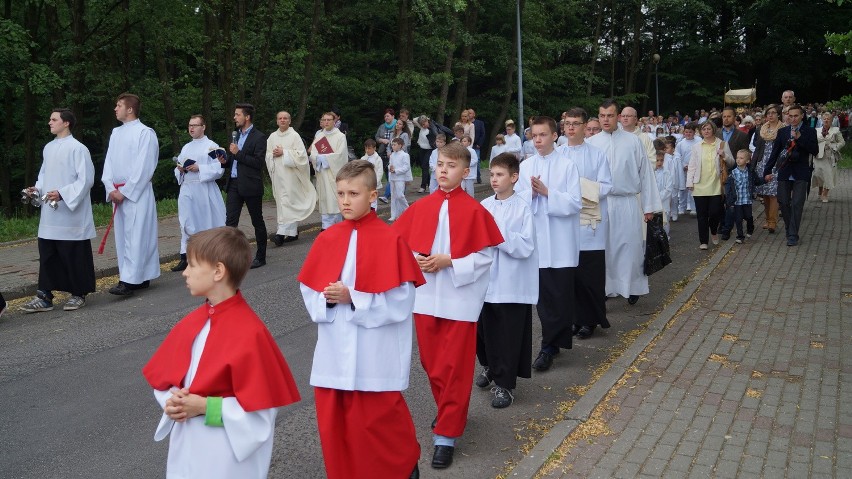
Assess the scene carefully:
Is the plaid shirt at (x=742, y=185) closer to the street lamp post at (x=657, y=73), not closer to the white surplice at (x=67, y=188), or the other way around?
the white surplice at (x=67, y=188)

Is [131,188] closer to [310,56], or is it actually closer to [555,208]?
[555,208]

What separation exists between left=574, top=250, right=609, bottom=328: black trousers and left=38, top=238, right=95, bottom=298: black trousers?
5456 millimetres

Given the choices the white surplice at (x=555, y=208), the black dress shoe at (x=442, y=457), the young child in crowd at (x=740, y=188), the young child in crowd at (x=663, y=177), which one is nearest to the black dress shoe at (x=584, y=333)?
the white surplice at (x=555, y=208)

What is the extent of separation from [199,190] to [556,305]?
656 centimetres

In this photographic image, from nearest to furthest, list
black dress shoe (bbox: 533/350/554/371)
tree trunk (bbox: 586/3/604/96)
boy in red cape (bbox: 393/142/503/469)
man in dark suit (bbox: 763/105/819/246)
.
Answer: boy in red cape (bbox: 393/142/503/469), black dress shoe (bbox: 533/350/554/371), man in dark suit (bbox: 763/105/819/246), tree trunk (bbox: 586/3/604/96)

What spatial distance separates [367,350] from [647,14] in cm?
5361

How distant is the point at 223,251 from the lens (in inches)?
138

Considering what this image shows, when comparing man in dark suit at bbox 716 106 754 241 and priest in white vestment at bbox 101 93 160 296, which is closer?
priest in white vestment at bbox 101 93 160 296

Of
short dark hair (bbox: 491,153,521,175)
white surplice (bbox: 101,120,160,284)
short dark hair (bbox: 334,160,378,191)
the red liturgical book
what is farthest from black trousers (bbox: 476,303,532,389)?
the red liturgical book

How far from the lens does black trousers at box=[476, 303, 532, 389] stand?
611cm

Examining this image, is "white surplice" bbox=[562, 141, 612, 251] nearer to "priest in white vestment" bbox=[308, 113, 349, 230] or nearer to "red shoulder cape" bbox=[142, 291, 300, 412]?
"red shoulder cape" bbox=[142, 291, 300, 412]

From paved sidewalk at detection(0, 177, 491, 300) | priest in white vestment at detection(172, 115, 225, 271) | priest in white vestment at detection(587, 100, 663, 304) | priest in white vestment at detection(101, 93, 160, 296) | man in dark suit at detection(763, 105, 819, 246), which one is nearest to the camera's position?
priest in white vestment at detection(587, 100, 663, 304)

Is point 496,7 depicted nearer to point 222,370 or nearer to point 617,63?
point 617,63

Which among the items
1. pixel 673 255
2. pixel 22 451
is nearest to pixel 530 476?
pixel 22 451
